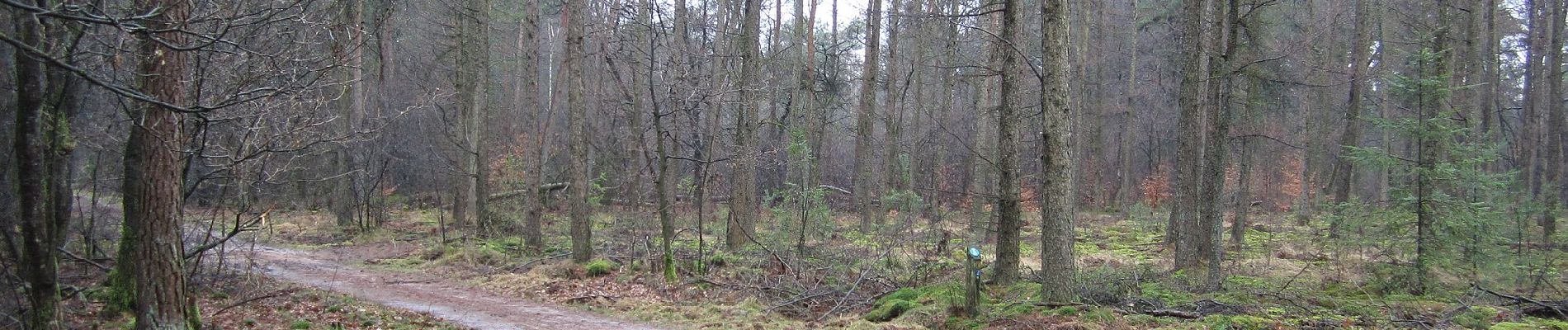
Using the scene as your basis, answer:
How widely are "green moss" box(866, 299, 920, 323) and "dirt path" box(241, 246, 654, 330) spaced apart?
257 cm

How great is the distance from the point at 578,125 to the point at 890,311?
580cm

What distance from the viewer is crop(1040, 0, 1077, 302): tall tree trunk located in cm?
848

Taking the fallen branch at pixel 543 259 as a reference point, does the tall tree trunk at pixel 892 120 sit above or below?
above

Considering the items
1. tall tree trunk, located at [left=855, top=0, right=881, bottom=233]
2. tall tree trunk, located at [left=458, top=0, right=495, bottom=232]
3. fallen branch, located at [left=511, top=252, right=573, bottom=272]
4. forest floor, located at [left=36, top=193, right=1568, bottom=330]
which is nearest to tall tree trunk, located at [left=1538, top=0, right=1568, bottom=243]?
forest floor, located at [left=36, top=193, right=1568, bottom=330]

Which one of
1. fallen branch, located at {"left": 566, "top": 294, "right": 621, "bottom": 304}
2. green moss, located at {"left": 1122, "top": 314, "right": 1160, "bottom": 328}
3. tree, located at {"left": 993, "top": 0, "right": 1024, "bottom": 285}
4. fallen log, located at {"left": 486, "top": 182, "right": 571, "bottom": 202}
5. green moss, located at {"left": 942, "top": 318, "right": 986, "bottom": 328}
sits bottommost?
fallen branch, located at {"left": 566, "top": 294, "right": 621, "bottom": 304}

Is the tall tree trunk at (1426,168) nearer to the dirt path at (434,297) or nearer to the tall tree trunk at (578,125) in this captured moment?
the dirt path at (434,297)

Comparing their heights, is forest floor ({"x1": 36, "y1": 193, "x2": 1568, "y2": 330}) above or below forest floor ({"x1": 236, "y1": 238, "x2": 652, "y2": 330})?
above

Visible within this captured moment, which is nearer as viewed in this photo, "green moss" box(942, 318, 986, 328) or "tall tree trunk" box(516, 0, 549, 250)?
"green moss" box(942, 318, 986, 328)

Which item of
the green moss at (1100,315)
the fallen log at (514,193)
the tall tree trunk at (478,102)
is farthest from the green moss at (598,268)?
the green moss at (1100,315)

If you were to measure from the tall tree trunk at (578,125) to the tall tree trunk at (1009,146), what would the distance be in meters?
6.08

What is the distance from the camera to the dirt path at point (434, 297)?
9625mm

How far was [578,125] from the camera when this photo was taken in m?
12.7

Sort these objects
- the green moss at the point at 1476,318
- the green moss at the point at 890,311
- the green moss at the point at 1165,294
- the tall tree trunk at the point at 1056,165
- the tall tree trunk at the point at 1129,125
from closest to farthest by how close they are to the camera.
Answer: the green moss at the point at 1476,318 → the tall tree trunk at the point at 1056,165 → the green moss at the point at 1165,294 → the green moss at the point at 890,311 → the tall tree trunk at the point at 1129,125

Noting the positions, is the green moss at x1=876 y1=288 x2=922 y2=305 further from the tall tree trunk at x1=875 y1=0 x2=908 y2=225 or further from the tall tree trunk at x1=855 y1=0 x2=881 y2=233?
the tall tree trunk at x1=875 y1=0 x2=908 y2=225
